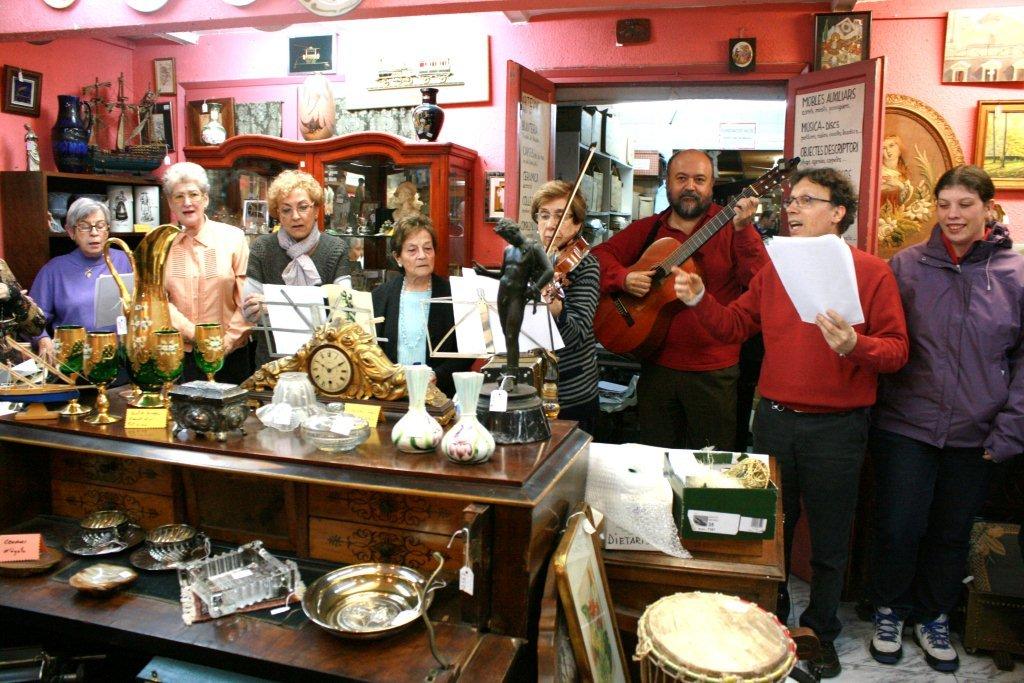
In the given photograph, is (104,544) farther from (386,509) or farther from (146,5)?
Result: (146,5)

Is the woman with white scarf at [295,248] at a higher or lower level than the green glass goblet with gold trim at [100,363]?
higher

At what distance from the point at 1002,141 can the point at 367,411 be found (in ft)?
11.5

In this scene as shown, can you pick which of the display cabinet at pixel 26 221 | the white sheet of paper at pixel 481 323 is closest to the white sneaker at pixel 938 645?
the white sheet of paper at pixel 481 323

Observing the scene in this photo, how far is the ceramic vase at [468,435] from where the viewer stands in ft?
5.17

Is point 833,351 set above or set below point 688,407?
above

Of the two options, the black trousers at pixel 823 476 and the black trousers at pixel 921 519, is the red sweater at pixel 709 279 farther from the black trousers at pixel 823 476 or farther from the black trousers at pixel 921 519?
the black trousers at pixel 921 519

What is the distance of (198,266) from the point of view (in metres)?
2.97

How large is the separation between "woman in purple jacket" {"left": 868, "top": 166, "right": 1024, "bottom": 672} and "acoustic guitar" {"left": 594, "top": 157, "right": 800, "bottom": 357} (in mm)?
620

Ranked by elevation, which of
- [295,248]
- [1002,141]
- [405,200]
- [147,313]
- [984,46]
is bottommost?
[147,313]

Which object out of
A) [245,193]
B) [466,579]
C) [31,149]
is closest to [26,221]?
[31,149]

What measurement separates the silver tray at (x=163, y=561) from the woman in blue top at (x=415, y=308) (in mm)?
845

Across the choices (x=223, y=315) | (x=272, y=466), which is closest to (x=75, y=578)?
(x=272, y=466)

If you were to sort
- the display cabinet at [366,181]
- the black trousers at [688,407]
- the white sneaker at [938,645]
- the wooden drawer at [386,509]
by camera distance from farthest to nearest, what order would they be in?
the display cabinet at [366,181] < the black trousers at [688,407] < the white sneaker at [938,645] < the wooden drawer at [386,509]

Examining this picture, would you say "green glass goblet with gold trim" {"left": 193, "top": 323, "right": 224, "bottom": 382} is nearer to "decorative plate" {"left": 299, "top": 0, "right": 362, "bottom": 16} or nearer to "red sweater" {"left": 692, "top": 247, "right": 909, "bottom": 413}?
"red sweater" {"left": 692, "top": 247, "right": 909, "bottom": 413}
